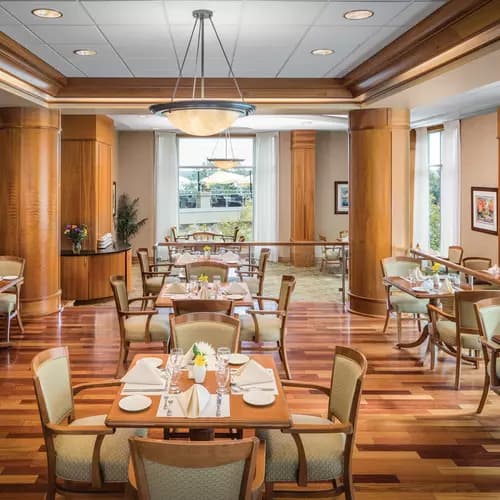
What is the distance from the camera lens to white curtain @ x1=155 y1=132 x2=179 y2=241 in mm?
15586

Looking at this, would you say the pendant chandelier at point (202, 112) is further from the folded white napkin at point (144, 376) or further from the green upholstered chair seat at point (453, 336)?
the green upholstered chair seat at point (453, 336)

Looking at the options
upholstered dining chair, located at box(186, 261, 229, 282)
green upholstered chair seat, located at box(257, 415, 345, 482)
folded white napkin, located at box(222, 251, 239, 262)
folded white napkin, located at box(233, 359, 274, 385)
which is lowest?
green upholstered chair seat, located at box(257, 415, 345, 482)

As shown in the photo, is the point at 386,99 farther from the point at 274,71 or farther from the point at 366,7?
the point at 366,7

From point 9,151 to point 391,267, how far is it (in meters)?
5.47

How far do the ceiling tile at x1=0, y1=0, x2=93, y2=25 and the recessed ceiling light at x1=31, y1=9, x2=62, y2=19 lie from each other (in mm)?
41

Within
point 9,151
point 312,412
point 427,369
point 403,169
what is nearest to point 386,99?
point 403,169

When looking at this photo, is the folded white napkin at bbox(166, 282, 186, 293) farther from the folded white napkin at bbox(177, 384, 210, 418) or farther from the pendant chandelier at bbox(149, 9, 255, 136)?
the folded white napkin at bbox(177, 384, 210, 418)

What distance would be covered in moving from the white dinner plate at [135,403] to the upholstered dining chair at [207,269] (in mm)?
4801

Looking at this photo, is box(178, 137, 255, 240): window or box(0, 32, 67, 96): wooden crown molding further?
box(178, 137, 255, 240): window

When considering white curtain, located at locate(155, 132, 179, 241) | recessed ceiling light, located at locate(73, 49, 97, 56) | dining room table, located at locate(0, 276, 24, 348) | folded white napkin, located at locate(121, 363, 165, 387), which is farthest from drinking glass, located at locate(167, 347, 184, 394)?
white curtain, located at locate(155, 132, 179, 241)

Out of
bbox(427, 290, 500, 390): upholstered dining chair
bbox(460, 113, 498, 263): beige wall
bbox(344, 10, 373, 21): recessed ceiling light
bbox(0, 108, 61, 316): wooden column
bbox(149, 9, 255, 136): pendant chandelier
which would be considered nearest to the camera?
bbox(149, 9, 255, 136): pendant chandelier

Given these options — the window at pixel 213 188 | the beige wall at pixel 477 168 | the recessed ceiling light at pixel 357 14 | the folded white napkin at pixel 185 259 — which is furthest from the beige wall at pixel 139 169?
the recessed ceiling light at pixel 357 14

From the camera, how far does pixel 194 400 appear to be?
299 cm

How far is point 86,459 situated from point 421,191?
1197 cm
